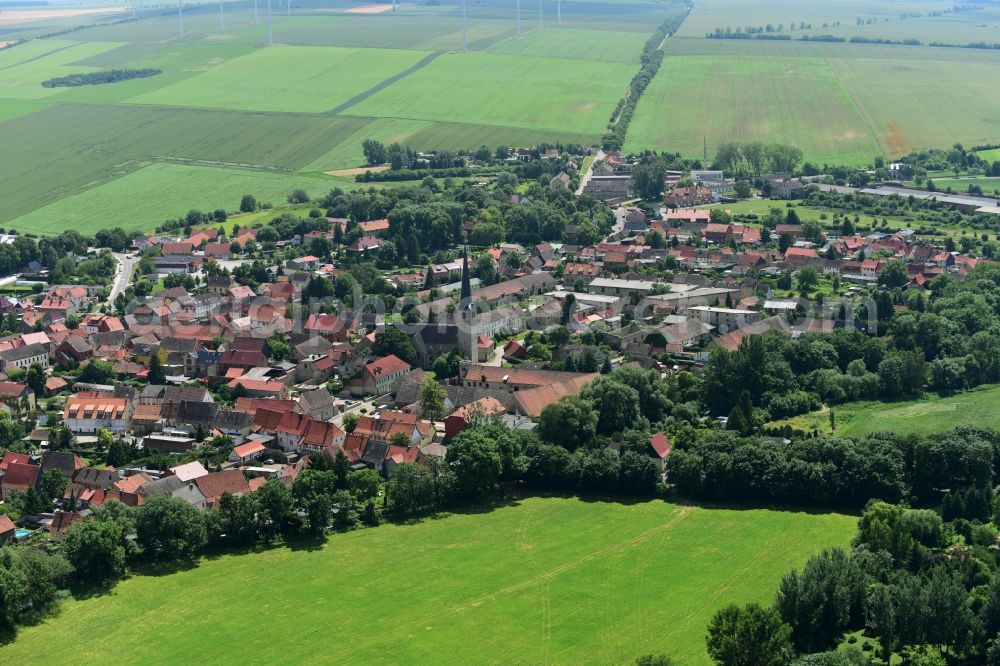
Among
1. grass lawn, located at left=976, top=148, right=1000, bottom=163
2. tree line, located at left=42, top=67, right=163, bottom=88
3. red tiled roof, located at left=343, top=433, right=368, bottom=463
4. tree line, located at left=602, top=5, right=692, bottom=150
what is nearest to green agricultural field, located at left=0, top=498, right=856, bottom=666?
red tiled roof, located at left=343, top=433, right=368, bottom=463

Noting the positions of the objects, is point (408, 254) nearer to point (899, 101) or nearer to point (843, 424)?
point (843, 424)

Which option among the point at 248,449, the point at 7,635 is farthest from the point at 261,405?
the point at 7,635

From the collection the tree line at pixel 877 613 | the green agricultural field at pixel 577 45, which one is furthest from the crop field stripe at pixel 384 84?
the tree line at pixel 877 613

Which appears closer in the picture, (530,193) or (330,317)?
(330,317)

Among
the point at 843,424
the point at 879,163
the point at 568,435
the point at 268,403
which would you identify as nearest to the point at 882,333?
the point at 843,424

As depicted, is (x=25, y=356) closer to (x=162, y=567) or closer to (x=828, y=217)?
(x=162, y=567)
